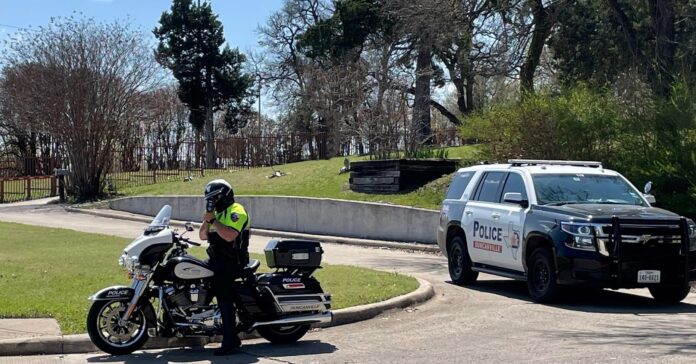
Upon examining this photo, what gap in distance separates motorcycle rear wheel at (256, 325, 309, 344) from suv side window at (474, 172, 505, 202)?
5.13 m

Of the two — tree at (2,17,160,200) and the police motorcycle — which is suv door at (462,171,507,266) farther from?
tree at (2,17,160,200)

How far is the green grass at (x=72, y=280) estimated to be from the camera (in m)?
10.3

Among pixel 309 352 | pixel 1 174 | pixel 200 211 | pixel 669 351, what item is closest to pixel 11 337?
pixel 309 352

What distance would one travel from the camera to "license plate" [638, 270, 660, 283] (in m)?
11.3

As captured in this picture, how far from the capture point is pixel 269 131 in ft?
199

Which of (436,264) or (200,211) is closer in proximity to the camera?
(436,264)

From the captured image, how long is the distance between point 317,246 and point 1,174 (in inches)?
1683

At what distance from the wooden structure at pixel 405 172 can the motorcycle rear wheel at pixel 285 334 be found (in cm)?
1571

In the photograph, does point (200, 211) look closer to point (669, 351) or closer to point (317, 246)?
point (317, 246)

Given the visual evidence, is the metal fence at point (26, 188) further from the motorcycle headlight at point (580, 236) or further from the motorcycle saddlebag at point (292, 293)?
the motorcycle saddlebag at point (292, 293)

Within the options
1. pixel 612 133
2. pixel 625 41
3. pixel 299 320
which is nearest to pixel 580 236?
pixel 299 320

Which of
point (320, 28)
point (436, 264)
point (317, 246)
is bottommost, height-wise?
point (436, 264)

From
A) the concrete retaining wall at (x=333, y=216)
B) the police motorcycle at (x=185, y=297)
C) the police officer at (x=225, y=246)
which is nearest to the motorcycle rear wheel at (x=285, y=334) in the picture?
the police motorcycle at (x=185, y=297)

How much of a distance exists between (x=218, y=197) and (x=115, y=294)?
140 cm
